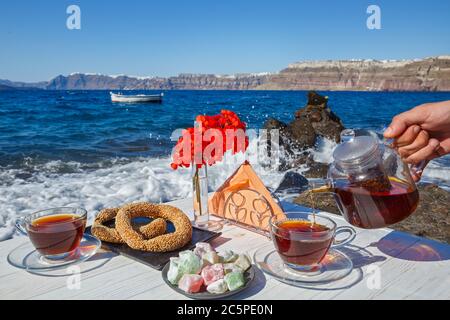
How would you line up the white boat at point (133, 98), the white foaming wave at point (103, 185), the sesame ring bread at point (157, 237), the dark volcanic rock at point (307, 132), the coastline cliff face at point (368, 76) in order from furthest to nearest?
the coastline cliff face at point (368, 76), the white boat at point (133, 98), the dark volcanic rock at point (307, 132), the white foaming wave at point (103, 185), the sesame ring bread at point (157, 237)

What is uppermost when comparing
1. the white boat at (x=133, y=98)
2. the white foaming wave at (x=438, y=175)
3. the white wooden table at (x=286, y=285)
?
the white boat at (x=133, y=98)

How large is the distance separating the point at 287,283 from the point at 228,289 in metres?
0.22

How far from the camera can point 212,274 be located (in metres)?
1.12

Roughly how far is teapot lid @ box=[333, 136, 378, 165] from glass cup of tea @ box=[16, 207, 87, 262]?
102 centimetres

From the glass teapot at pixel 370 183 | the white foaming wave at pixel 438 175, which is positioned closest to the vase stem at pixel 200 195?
the glass teapot at pixel 370 183

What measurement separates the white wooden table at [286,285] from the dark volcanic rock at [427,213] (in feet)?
8.35

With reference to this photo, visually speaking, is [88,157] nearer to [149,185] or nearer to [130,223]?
[149,185]

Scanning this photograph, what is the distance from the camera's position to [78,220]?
135cm

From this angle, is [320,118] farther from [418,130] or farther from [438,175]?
[418,130]

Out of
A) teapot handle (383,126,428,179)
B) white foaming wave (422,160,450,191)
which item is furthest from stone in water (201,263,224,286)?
white foaming wave (422,160,450,191)

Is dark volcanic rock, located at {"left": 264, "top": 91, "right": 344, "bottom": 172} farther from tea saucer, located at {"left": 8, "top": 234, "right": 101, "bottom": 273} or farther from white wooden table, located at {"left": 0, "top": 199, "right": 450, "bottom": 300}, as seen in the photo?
tea saucer, located at {"left": 8, "top": 234, "right": 101, "bottom": 273}

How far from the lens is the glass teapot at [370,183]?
1.26 m

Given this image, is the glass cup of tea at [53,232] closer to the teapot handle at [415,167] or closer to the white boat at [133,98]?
the teapot handle at [415,167]

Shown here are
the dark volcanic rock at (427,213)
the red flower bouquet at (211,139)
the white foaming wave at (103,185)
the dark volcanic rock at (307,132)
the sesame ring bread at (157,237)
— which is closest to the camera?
the sesame ring bread at (157,237)
